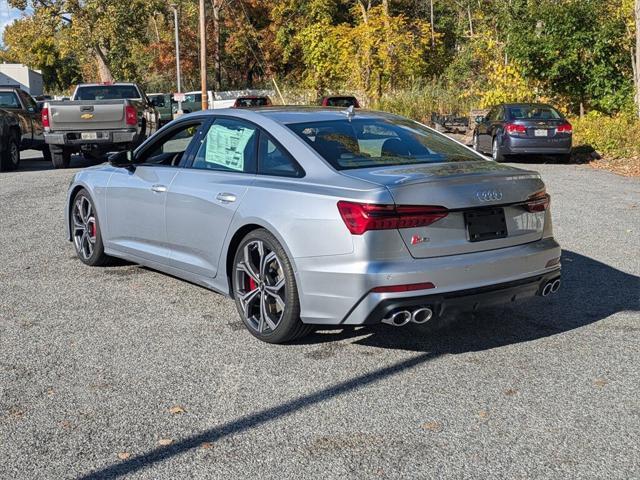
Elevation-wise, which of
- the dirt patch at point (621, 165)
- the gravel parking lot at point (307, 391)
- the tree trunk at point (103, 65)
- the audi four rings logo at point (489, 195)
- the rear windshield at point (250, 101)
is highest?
the tree trunk at point (103, 65)

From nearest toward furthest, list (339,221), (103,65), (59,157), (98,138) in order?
(339,221), (98,138), (59,157), (103,65)

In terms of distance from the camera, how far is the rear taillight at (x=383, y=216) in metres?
4.82

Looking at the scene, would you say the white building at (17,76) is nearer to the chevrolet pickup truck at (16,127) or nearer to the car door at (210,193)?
the chevrolet pickup truck at (16,127)

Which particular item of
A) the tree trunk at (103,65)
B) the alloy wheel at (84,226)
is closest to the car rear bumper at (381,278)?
the alloy wheel at (84,226)

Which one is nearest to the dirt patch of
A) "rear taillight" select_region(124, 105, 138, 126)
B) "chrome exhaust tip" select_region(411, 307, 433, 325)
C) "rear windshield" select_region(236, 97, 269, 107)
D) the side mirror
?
"rear taillight" select_region(124, 105, 138, 126)

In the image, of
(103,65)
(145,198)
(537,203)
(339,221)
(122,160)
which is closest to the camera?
(339,221)

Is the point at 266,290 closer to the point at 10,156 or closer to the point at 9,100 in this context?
the point at 10,156

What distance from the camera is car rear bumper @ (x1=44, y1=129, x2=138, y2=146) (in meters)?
17.9

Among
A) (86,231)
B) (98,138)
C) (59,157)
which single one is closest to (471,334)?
(86,231)

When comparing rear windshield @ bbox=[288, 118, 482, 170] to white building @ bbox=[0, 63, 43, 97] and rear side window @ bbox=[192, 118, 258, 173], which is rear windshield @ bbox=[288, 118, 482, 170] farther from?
white building @ bbox=[0, 63, 43, 97]

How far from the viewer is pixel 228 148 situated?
6.20 metres

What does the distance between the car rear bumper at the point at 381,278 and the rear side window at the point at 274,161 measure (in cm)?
70

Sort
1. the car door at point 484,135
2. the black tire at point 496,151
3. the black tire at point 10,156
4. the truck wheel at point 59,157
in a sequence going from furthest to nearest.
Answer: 1. the car door at point 484,135
2. the black tire at point 496,151
3. the truck wheel at point 59,157
4. the black tire at point 10,156

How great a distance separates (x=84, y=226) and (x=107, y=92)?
46.1 ft
